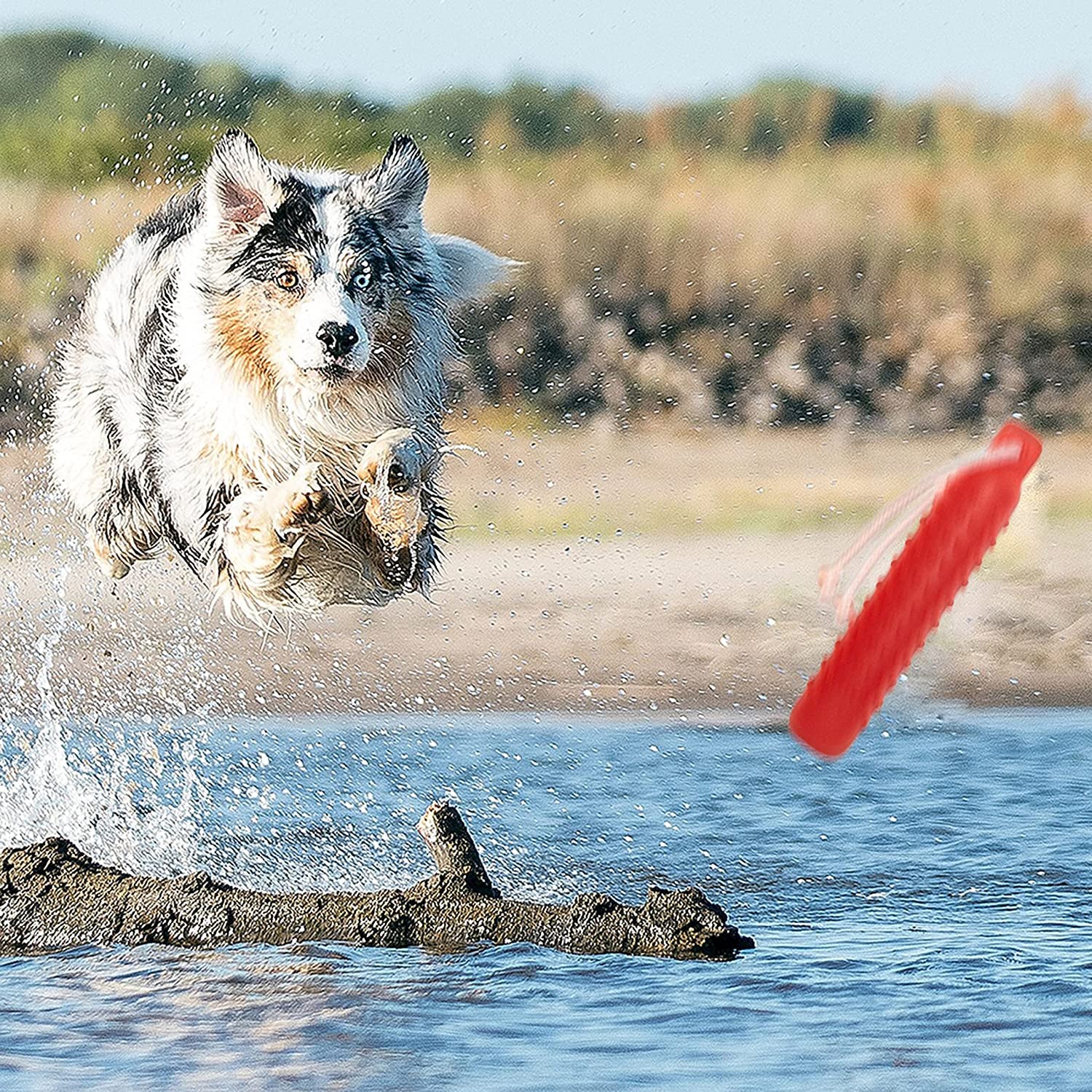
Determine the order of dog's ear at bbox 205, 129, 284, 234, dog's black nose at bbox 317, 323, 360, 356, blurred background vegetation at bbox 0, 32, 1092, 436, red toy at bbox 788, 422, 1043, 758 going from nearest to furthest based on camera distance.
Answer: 1. red toy at bbox 788, 422, 1043, 758
2. dog's black nose at bbox 317, 323, 360, 356
3. dog's ear at bbox 205, 129, 284, 234
4. blurred background vegetation at bbox 0, 32, 1092, 436

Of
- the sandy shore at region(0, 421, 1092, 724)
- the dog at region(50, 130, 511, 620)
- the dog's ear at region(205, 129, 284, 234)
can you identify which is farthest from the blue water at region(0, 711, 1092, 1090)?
the dog's ear at region(205, 129, 284, 234)

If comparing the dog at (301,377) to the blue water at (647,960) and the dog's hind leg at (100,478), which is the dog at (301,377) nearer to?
the dog's hind leg at (100,478)

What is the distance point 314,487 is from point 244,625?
4.60 metres

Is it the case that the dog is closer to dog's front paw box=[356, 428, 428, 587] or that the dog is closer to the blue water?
dog's front paw box=[356, 428, 428, 587]

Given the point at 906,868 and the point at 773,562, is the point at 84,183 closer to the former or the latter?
the point at 773,562

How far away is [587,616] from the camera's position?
10.7 meters

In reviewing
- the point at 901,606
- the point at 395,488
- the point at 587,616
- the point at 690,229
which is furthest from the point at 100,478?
the point at 690,229

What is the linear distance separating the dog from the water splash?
1.29 m

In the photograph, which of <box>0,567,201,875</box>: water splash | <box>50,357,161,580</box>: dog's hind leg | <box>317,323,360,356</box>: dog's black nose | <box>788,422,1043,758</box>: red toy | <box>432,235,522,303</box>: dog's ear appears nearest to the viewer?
<box>788,422,1043,758</box>: red toy

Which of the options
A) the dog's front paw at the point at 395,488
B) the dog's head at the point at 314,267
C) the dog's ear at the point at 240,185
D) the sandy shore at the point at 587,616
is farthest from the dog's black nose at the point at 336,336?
the sandy shore at the point at 587,616

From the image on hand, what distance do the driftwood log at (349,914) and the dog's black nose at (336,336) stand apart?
4.82ft

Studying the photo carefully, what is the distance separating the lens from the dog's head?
562cm

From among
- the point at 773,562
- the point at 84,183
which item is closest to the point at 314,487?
the point at 773,562

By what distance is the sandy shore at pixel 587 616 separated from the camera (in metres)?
10.1
